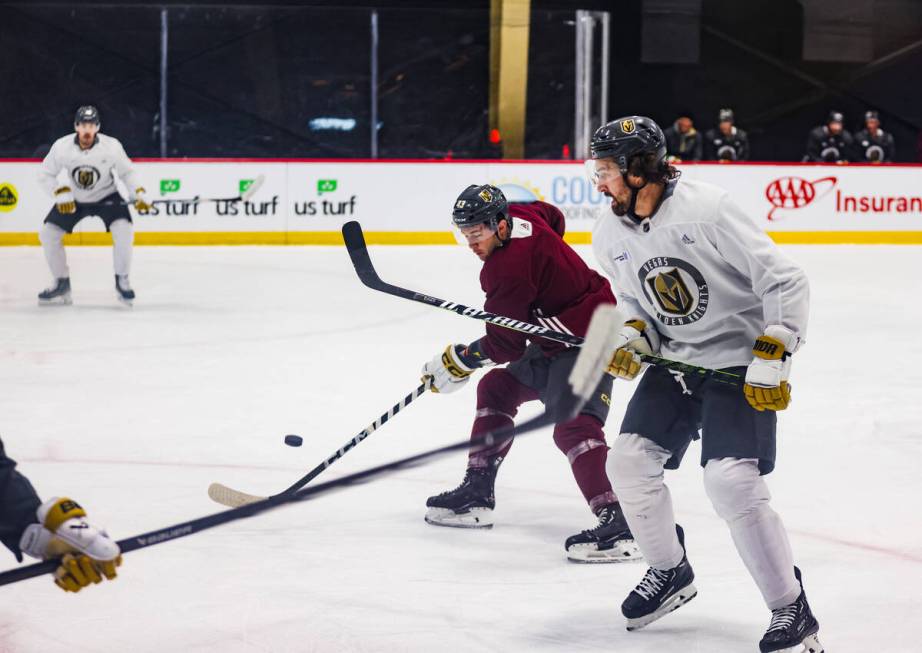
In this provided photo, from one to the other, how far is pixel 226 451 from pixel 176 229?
6.67 metres

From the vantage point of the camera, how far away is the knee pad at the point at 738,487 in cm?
246

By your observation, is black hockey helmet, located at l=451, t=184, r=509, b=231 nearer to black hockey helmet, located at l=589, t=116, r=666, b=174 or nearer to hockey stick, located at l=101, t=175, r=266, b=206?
black hockey helmet, located at l=589, t=116, r=666, b=174

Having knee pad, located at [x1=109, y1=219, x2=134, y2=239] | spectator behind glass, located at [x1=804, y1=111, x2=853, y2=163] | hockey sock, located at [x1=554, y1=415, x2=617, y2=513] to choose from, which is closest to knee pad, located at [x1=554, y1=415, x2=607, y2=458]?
hockey sock, located at [x1=554, y1=415, x2=617, y2=513]

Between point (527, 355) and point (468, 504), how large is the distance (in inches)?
17.4

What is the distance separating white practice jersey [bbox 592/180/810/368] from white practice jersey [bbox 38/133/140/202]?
5697mm

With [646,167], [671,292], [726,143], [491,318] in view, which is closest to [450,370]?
[491,318]

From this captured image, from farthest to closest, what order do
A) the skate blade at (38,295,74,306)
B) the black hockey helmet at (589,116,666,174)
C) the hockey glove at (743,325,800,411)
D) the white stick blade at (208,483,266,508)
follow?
the skate blade at (38,295,74,306) → the white stick blade at (208,483,266,508) → the black hockey helmet at (589,116,666,174) → the hockey glove at (743,325,800,411)

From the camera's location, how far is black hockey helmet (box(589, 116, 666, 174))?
103 inches

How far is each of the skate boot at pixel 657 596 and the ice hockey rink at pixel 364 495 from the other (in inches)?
1.6

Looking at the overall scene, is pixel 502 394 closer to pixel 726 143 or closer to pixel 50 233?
pixel 50 233

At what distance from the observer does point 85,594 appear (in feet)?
9.52

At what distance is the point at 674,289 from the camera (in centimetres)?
266

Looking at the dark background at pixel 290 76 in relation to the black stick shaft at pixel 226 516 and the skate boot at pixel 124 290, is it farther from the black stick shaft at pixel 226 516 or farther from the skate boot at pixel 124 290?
the black stick shaft at pixel 226 516

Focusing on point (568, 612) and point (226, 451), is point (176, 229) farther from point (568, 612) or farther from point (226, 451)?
point (568, 612)
